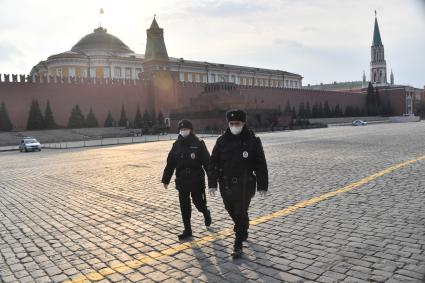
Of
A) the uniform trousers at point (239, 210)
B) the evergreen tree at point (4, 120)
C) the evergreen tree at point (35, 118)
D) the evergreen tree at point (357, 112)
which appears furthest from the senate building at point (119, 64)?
the uniform trousers at point (239, 210)

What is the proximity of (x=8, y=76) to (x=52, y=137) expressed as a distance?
9010mm

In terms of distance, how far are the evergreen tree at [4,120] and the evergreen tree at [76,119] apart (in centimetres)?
607

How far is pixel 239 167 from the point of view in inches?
166

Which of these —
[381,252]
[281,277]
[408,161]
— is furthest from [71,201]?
[408,161]

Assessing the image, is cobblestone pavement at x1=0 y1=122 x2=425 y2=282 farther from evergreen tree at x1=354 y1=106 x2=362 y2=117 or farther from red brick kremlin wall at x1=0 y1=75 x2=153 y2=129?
evergreen tree at x1=354 y1=106 x2=362 y2=117

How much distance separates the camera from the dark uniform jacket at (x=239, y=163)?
166 inches

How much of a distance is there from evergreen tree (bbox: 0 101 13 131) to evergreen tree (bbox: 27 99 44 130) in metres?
1.88

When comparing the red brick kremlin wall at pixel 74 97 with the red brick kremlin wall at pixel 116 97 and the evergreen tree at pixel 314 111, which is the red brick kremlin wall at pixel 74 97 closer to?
the red brick kremlin wall at pixel 116 97

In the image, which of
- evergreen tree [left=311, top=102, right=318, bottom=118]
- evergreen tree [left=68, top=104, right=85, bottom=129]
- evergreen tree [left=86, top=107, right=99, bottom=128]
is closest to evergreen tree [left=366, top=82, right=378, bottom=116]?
evergreen tree [left=311, top=102, right=318, bottom=118]

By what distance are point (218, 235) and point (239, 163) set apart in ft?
4.22

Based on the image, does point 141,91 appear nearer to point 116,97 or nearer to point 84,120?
point 116,97

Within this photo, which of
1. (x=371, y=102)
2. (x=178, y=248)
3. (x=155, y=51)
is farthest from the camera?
(x=371, y=102)

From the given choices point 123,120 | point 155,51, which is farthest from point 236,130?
point 155,51

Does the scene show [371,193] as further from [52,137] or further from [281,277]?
[52,137]
